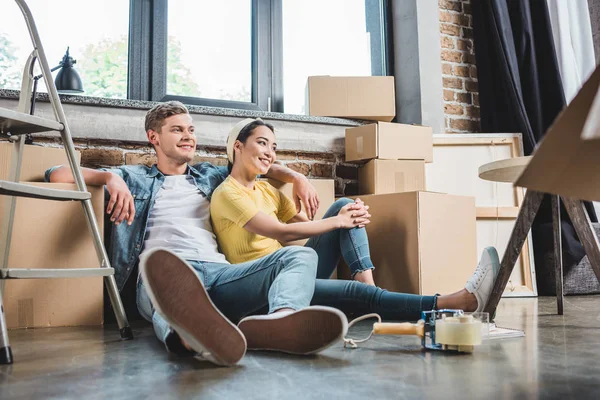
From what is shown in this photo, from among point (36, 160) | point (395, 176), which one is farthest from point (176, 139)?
point (395, 176)

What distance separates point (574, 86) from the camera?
350 cm

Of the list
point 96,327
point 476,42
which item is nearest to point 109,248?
point 96,327

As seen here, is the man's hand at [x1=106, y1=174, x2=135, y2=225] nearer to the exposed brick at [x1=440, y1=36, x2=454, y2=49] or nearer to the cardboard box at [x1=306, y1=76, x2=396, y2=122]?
the cardboard box at [x1=306, y1=76, x2=396, y2=122]

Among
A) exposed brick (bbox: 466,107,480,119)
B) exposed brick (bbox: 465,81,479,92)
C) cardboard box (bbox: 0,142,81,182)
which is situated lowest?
cardboard box (bbox: 0,142,81,182)

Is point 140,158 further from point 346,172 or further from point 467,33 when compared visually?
point 467,33

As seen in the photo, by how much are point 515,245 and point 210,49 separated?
1941 mm

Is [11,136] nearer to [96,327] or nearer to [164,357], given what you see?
[96,327]

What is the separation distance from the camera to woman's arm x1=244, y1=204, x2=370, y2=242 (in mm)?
1823

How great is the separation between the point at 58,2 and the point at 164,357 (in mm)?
2136

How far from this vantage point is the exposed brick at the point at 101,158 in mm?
2566

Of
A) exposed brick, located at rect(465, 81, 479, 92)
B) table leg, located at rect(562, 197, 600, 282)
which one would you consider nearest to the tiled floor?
table leg, located at rect(562, 197, 600, 282)

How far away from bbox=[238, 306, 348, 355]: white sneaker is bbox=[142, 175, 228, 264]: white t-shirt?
556 millimetres

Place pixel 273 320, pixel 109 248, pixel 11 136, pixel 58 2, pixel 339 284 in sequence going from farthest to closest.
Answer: pixel 58 2
pixel 109 248
pixel 339 284
pixel 11 136
pixel 273 320

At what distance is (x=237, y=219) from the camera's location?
1.86m
